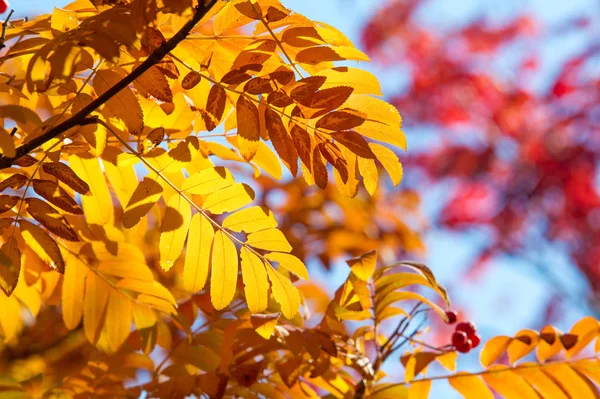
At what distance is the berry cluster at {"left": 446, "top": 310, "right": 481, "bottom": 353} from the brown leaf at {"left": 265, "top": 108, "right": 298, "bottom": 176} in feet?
1.93

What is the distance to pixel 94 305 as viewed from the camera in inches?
53.6

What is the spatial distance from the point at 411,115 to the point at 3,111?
6628mm

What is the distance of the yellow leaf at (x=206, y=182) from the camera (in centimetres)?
112

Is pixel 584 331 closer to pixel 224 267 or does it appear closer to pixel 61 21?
pixel 224 267

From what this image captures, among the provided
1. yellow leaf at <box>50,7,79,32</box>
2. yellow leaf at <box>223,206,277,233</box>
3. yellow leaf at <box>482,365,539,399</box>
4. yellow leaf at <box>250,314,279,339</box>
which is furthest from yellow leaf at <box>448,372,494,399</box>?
yellow leaf at <box>50,7,79,32</box>

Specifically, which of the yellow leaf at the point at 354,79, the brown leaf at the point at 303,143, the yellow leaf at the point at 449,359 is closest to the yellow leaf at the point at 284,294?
the brown leaf at the point at 303,143

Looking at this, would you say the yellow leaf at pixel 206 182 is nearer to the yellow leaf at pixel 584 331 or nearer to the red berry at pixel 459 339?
the red berry at pixel 459 339

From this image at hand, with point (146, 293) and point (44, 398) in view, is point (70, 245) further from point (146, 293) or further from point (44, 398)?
point (44, 398)

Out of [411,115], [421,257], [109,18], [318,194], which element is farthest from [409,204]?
[109,18]

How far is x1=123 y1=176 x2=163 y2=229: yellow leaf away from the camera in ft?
3.33

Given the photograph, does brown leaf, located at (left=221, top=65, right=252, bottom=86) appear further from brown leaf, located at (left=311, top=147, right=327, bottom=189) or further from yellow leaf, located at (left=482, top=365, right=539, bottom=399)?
yellow leaf, located at (left=482, top=365, right=539, bottom=399)

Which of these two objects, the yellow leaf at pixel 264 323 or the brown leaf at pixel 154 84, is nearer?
the brown leaf at pixel 154 84

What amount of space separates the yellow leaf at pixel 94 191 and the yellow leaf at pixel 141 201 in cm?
17

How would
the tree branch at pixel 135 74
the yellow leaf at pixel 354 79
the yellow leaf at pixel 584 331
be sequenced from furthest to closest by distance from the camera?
the yellow leaf at pixel 584 331 → the yellow leaf at pixel 354 79 → the tree branch at pixel 135 74
